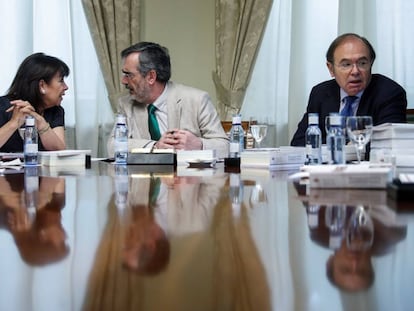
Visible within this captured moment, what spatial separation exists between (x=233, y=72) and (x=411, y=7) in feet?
3.86

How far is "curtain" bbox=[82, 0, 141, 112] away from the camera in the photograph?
3.38m

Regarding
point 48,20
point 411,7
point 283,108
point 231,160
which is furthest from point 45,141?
point 411,7

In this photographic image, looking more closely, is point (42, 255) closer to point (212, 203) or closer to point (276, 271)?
point (276, 271)

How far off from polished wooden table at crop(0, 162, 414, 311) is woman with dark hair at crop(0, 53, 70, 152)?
194 centimetres

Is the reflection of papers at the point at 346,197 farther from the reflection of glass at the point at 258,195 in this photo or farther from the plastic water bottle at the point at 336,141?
the plastic water bottle at the point at 336,141

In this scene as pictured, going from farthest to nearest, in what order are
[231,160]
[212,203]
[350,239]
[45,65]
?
[45,65] < [231,160] < [212,203] < [350,239]

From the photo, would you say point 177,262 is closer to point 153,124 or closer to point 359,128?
point 359,128

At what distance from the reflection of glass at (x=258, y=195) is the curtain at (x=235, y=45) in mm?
2460

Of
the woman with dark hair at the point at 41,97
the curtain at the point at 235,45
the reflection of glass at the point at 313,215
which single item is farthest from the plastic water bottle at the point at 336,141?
the curtain at the point at 235,45

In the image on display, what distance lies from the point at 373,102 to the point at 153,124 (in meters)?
1.16

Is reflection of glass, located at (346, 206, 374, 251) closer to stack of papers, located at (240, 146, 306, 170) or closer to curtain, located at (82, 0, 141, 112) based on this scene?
stack of papers, located at (240, 146, 306, 170)

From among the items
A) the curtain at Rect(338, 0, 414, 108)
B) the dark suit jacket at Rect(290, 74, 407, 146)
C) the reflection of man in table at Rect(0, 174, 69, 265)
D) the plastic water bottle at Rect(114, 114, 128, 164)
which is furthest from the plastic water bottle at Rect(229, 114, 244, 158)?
the curtain at Rect(338, 0, 414, 108)

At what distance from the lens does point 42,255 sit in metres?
0.46

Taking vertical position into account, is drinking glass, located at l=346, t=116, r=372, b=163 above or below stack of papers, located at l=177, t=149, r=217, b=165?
above
